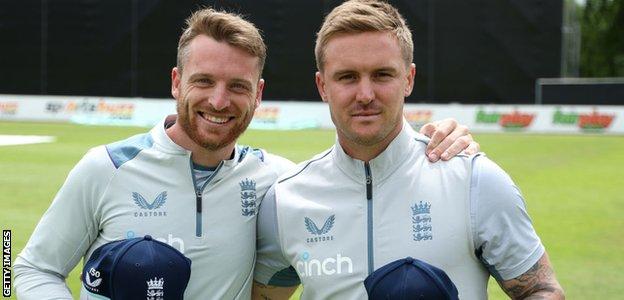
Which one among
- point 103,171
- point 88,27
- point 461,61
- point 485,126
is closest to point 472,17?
point 461,61

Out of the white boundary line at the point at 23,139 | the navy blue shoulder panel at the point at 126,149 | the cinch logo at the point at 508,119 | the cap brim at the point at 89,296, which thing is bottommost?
the white boundary line at the point at 23,139

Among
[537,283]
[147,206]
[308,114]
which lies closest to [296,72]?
[308,114]

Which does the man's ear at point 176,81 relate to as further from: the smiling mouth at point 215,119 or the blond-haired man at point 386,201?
the blond-haired man at point 386,201

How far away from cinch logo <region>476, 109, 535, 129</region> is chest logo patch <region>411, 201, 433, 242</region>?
19.7 m

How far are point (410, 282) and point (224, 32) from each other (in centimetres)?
113

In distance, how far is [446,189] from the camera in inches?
105

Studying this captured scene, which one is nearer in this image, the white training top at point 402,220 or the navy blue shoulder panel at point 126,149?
the white training top at point 402,220

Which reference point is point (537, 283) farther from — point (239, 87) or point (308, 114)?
point (308, 114)

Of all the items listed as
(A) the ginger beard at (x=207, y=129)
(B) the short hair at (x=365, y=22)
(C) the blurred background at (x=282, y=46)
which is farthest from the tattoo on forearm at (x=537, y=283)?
(C) the blurred background at (x=282, y=46)

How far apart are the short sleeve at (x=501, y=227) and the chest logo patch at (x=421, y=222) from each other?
0.13 m

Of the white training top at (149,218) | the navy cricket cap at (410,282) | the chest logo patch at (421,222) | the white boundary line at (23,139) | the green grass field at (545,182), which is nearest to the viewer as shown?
the navy cricket cap at (410,282)

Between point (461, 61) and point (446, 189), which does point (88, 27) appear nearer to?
point (461, 61)

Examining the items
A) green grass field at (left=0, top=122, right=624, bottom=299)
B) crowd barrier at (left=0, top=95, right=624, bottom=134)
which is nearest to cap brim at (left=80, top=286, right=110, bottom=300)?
green grass field at (left=0, top=122, right=624, bottom=299)

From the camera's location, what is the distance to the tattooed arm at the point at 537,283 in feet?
8.57
